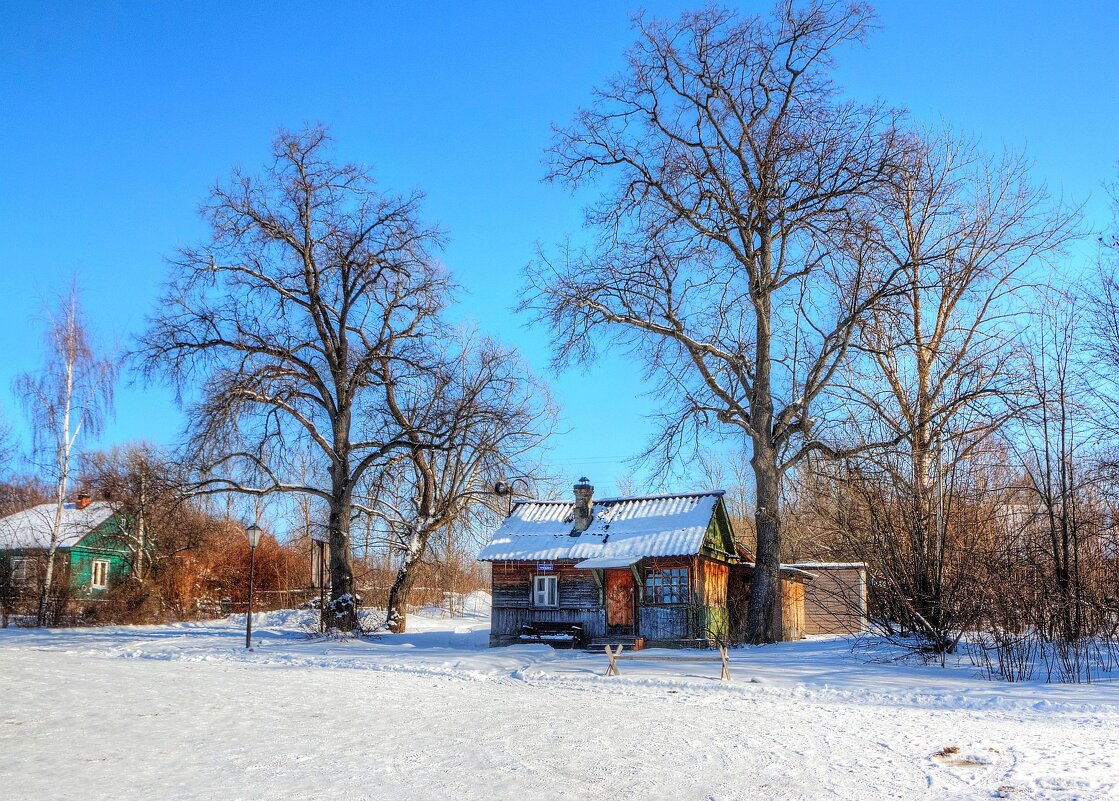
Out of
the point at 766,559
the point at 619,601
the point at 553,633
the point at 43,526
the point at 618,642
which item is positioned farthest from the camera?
the point at 43,526

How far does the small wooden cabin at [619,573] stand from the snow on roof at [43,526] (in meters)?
22.2

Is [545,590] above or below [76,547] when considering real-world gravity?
below

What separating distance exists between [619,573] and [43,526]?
32.4 metres

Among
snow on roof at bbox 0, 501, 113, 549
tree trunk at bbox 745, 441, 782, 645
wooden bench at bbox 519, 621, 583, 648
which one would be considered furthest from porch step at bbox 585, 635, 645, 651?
snow on roof at bbox 0, 501, 113, 549

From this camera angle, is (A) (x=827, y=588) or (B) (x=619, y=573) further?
(A) (x=827, y=588)

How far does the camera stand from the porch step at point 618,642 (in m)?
23.6

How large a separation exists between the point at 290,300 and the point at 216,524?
16.1 meters

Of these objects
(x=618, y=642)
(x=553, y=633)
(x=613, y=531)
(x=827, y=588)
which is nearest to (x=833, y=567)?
(x=827, y=588)

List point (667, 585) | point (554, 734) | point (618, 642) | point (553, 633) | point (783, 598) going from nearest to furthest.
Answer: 1. point (554, 734)
2. point (618, 642)
3. point (667, 585)
4. point (553, 633)
5. point (783, 598)

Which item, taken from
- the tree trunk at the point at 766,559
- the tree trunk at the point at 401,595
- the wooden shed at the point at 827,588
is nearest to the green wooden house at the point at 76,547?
the tree trunk at the point at 401,595

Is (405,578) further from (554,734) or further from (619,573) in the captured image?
(554,734)

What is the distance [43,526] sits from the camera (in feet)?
142

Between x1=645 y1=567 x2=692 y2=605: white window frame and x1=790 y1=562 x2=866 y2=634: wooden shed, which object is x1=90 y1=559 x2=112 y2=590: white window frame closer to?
x1=645 y1=567 x2=692 y2=605: white window frame

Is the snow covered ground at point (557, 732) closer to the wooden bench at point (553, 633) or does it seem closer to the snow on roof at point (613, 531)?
the wooden bench at point (553, 633)
